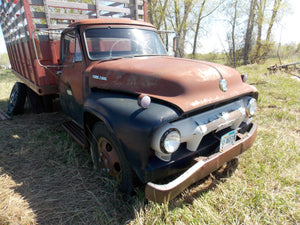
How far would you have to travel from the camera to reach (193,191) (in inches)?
95.7

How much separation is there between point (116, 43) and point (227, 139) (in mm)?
2041

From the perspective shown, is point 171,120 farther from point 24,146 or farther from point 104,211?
point 24,146

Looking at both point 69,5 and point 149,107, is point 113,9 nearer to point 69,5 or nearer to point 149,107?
point 69,5

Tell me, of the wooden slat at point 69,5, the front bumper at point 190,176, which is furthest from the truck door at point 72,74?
the front bumper at point 190,176

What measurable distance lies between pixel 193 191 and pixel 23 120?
4648mm

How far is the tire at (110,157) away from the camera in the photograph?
2.11 m

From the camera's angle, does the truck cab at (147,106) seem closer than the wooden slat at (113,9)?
Yes

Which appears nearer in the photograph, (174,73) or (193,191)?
(174,73)

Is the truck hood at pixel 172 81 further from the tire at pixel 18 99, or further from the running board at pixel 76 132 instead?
the tire at pixel 18 99

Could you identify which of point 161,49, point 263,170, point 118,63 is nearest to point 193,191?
point 263,170

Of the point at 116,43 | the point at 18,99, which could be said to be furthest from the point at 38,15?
the point at 18,99

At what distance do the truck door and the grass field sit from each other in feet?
2.41

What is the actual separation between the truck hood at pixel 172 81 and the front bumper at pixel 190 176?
21.0 inches

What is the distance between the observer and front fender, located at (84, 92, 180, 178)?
174cm
